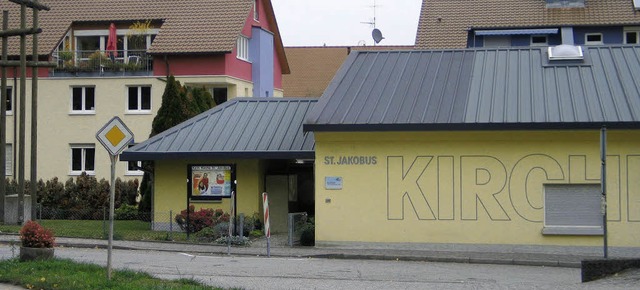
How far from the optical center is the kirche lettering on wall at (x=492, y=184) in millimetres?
24422

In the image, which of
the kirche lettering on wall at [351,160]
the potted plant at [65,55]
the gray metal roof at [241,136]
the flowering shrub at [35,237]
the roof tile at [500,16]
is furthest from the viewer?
the roof tile at [500,16]

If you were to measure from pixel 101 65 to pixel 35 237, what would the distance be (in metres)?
27.6

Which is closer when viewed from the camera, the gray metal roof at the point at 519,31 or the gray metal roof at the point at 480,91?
the gray metal roof at the point at 480,91

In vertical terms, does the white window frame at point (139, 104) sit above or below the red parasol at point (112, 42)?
below

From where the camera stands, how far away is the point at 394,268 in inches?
843

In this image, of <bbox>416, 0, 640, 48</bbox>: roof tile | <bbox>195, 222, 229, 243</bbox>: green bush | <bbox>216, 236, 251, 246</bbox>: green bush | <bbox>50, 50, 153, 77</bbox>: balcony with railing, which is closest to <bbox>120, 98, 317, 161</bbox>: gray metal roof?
<bbox>195, 222, 229, 243</bbox>: green bush

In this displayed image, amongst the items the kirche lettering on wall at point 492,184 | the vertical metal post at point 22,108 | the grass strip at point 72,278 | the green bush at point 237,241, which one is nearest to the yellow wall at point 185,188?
the green bush at point 237,241

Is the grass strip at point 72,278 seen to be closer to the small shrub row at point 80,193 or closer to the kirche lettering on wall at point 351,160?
the kirche lettering on wall at point 351,160

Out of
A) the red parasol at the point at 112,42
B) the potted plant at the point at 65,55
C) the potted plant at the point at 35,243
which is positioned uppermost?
the red parasol at the point at 112,42

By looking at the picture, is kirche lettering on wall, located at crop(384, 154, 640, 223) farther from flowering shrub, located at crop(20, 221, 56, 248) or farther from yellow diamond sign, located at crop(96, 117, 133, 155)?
yellow diamond sign, located at crop(96, 117, 133, 155)

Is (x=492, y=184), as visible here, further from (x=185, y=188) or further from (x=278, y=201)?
(x=185, y=188)

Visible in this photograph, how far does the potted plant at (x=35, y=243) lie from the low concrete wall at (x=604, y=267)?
9667 mm

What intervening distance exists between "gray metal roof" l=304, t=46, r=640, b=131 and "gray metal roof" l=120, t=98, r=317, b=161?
2731 mm

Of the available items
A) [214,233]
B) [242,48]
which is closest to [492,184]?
[214,233]
